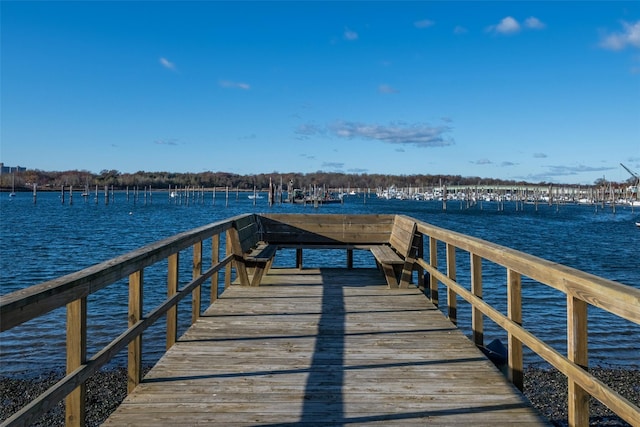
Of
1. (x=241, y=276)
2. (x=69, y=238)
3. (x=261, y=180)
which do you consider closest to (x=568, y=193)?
(x=261, y=180)

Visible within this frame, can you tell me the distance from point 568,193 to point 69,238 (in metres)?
167

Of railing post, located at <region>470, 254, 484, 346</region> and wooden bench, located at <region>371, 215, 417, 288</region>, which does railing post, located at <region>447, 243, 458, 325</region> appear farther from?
wooden bench, located at <region>371, 215, 417, 288</region>

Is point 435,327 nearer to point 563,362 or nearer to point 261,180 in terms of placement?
point 563,362

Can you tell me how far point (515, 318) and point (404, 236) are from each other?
376cm

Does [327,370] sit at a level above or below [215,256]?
below

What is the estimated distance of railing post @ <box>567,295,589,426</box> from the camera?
242cm

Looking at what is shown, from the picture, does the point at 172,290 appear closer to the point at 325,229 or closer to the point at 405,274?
Answer: the point at 405,274

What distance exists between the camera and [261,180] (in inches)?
7559

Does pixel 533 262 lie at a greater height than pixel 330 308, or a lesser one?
greater

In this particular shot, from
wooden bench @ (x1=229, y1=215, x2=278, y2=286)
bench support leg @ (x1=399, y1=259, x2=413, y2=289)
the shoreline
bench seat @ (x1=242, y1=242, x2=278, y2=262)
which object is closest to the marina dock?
wooden bench @ (x1=229, y1=215, x2=278, y2=286)

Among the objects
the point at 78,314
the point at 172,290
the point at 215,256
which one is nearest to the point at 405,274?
the point at 215,256

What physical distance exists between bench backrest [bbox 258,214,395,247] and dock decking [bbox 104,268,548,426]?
2.82 m

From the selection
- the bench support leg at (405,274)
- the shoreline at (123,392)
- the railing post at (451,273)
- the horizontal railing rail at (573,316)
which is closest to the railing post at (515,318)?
the horizontal railing rail at (573,316)

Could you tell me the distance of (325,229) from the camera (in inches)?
330
